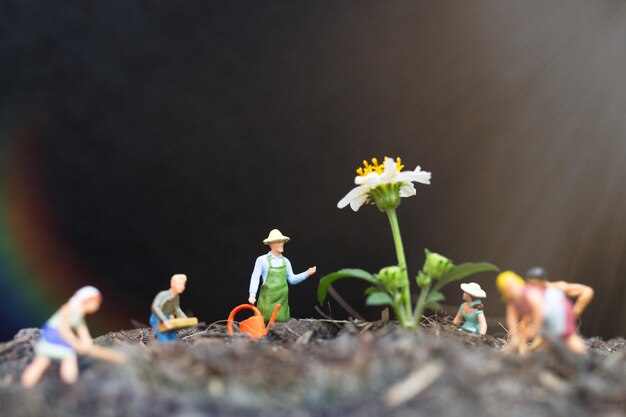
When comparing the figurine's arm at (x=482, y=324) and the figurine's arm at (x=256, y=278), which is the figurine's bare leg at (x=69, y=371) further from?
the figurine's arm at (x=482, y=324)

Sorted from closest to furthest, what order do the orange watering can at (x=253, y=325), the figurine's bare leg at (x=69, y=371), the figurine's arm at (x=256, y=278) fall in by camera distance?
1. the figurine's bare leg at (x=69, y=371)
2. the orange watering can at (x=253, y=325)
3. the figurine's arm at (x=256, y=278)

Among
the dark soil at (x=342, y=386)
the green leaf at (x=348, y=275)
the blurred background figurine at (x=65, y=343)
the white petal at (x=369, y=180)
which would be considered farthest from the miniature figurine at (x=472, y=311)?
the blurred background figurine at (x=65, y=343)

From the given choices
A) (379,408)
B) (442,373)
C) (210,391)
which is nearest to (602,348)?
(442,373)

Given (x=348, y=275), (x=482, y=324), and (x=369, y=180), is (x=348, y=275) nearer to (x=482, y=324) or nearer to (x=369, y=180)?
(x=369, y=180)

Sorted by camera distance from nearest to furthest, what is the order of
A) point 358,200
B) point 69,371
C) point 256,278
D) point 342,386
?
point 342,386
point 69,371
point 358,200
point 256,278

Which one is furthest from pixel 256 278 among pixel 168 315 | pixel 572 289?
pixel 572 289
